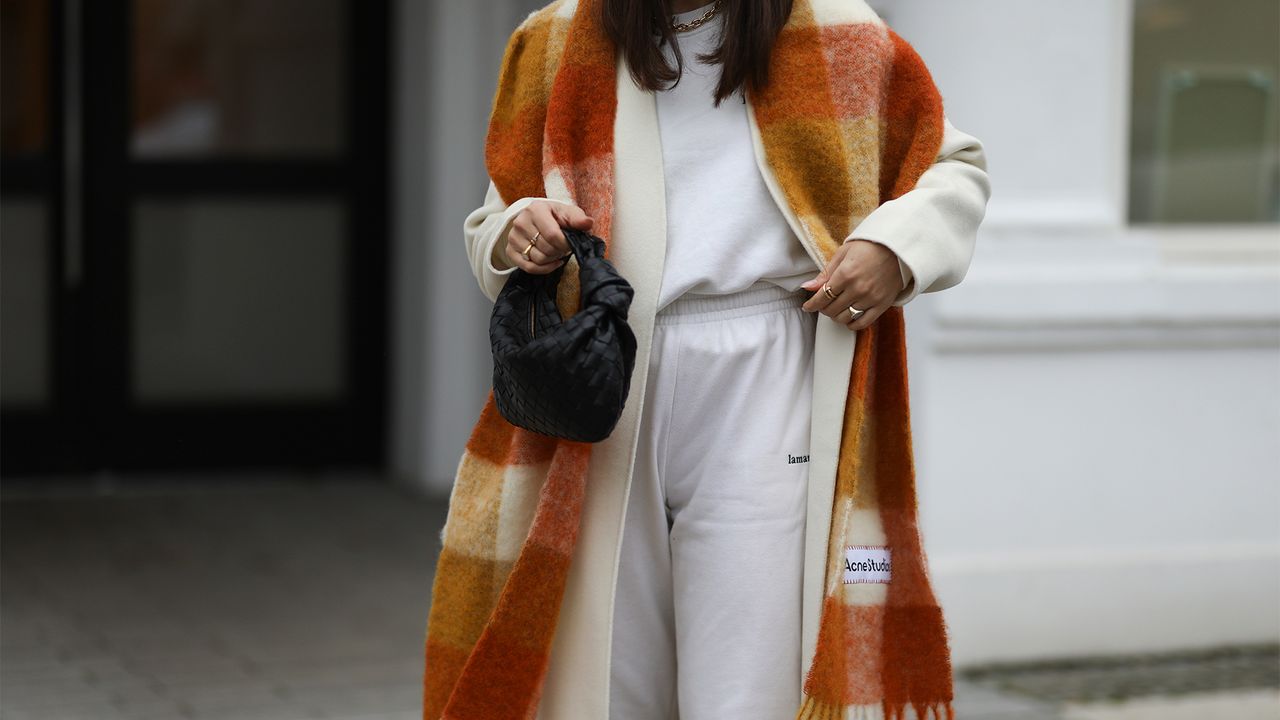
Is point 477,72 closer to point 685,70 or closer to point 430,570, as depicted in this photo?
point 430,570

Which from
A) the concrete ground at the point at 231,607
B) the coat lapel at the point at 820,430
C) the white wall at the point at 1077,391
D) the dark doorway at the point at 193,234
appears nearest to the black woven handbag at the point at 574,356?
the coat lapel at the point at 820,430

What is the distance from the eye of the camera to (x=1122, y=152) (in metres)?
5.05

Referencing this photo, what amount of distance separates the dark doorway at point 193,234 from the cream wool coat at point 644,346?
5840 mm

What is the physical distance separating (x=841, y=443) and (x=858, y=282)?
0.24 m

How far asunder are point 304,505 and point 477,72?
7.30ft

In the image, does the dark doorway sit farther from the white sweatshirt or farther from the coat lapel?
the coat lapel

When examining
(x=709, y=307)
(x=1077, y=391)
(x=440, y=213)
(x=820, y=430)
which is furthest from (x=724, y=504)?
(x=440, y=213)

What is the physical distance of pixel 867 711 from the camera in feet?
7.21

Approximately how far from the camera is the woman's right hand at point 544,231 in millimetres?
2092

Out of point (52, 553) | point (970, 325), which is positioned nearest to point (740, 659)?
point (970, 325)

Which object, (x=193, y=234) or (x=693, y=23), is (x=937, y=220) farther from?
(x=193, y=234)

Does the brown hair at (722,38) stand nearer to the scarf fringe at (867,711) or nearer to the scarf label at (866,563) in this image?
the scarf label at (866,563)

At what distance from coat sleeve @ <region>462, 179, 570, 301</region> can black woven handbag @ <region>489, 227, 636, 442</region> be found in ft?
0.41

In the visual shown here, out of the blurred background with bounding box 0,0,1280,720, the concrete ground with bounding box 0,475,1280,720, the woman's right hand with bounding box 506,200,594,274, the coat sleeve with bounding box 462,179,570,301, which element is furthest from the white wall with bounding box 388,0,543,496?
the woman's right hand with bounding box 506,200,594,274
